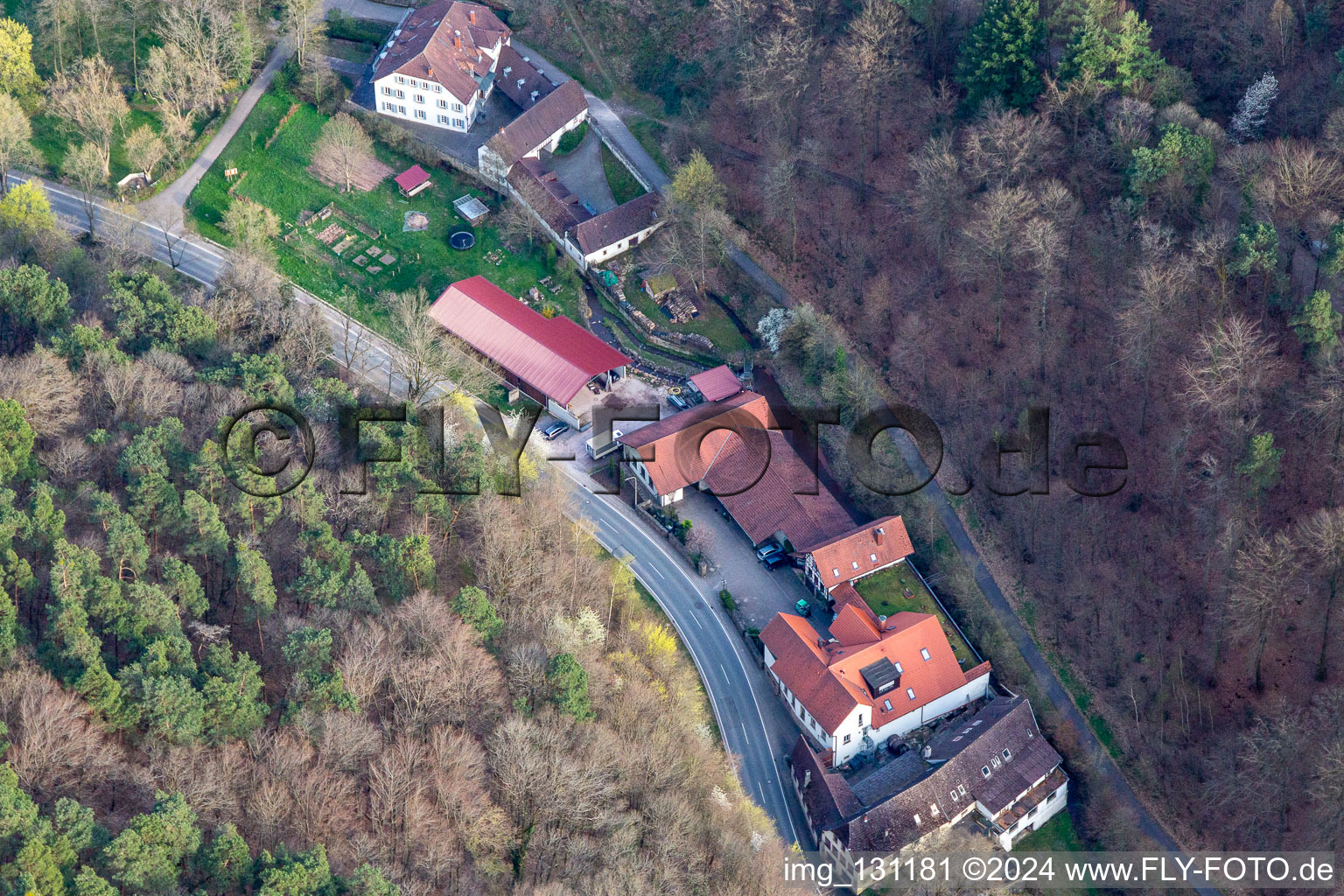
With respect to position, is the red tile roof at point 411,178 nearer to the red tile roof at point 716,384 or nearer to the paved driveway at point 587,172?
the paved driveway at point 587,172

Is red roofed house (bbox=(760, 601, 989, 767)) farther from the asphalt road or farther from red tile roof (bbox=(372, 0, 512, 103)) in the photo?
red tile roof (bbox=(372, 0, 512, 103))

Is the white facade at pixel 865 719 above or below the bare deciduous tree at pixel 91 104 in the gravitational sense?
above

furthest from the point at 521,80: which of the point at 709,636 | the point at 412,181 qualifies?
the point at 709,636

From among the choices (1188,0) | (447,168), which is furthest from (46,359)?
(1188,0)

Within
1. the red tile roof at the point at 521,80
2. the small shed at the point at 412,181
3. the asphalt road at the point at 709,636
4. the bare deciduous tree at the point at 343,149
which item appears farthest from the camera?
the red tile roof at the point at 521,80

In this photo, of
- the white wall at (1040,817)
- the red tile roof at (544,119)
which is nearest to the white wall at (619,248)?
the red tile roof at (544,119)

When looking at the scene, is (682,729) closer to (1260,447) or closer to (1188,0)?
(1260,447)
